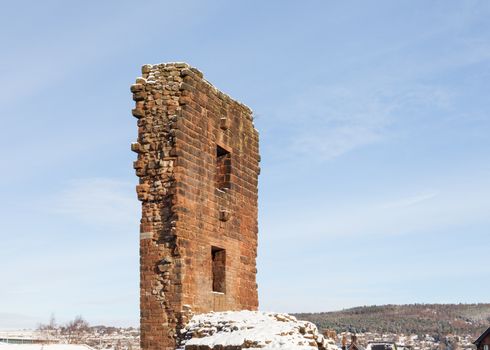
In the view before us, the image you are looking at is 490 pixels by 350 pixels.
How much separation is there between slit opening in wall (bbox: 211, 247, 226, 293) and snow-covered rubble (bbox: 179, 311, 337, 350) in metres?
2.45

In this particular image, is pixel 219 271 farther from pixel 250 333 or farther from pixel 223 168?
pixel 250 333

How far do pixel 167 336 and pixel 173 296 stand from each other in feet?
2.39

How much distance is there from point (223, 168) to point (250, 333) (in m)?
5.71

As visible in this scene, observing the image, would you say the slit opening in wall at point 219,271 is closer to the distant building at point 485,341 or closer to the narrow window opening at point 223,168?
the narrow window opening at point 223,168

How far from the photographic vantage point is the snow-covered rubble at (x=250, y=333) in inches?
453

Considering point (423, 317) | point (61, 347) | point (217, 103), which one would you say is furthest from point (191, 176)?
point (423, 317)

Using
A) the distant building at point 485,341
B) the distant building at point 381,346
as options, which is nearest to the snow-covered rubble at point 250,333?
the distant building at point 485,341

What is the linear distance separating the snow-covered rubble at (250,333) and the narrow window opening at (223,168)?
3.83 metres

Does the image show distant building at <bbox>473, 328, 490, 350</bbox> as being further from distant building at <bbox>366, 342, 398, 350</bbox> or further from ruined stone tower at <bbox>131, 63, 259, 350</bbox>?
ruined stone tower at <bbox>131, 63, 259, 350</bbox>

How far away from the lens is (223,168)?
1689 cm

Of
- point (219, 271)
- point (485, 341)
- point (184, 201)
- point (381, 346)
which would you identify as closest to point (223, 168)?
point (219, 271)

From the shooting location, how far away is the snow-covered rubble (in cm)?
1152

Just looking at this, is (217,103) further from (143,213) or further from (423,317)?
(423,317)

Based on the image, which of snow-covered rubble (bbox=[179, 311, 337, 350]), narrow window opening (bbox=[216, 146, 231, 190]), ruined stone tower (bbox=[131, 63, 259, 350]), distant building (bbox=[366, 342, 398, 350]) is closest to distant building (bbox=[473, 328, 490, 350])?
distant building (bbox=[366, 342, 398, 350])
